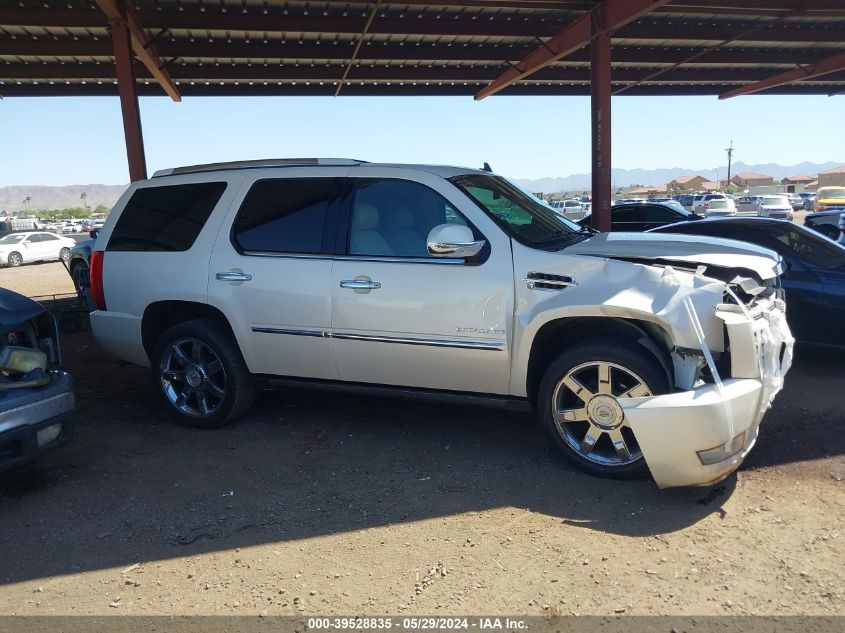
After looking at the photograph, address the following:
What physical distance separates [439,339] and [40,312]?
251 centimetres

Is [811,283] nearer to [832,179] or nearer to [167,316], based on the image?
[167,316]

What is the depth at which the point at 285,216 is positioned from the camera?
482 centimetres

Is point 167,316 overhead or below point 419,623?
overhead

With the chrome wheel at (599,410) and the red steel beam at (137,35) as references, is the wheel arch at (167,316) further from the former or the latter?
the red steel beam at (137,35)

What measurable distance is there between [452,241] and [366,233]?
2.70ft

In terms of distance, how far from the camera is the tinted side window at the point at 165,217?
511 cm

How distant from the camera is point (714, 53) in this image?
522 inches

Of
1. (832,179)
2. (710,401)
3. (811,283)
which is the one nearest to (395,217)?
(710,401)

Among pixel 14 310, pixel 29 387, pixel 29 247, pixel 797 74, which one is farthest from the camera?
pixel 29 247

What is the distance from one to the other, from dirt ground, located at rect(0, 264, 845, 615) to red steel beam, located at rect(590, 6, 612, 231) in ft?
20.6

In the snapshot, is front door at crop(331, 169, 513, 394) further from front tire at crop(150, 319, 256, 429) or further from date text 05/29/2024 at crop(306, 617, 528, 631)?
date text 05/29/2024 at crop(306, 617, 528, 631)

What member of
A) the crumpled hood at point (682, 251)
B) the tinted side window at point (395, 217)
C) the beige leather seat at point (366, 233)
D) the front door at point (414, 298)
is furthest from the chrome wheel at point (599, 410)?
the beige leather seat at point (366, 233)

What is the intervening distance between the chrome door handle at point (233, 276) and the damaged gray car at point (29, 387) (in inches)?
46.1

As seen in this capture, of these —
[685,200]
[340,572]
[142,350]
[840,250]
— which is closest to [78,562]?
[340,572]
